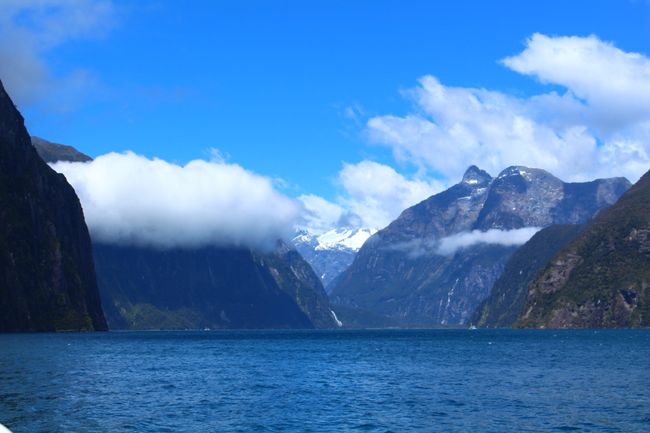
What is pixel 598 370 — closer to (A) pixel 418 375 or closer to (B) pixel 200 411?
(A) pixel 418 375

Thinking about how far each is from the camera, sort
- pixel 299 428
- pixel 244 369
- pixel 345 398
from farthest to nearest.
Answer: pixel 244 369
pixel 345 398
pixel 299 428

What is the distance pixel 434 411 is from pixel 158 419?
2465cm

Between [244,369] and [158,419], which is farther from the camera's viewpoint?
[244,369]

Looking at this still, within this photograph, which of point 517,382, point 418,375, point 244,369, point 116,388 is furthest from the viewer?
point 244,369

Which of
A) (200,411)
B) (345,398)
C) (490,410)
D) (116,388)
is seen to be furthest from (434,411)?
(116,388)

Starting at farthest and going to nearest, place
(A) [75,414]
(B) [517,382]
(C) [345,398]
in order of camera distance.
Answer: (B) [517,382]
(C) [345,398]
(A) [75,414]

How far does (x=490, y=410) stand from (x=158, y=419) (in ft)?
96.9

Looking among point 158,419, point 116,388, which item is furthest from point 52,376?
point 158,419

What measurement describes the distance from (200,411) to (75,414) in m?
11.0

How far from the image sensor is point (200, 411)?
246 ft

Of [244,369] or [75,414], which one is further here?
[244,369]

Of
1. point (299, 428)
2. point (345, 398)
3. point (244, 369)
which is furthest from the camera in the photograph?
point (244, 369)

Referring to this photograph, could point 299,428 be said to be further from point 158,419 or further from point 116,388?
point 116,388

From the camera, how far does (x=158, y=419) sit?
69438 millimetres
